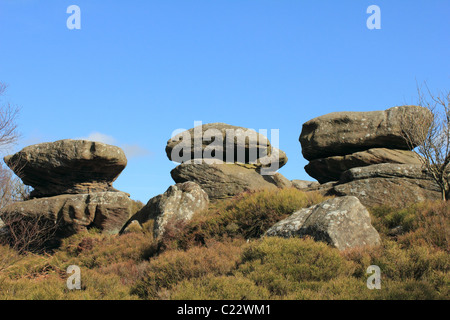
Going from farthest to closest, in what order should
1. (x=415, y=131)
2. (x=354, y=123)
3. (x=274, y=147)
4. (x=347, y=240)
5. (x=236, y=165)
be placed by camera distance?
(x=274, y=147) → (x=236, y=165) → (x=354, y=123) → (x=415, y=131) → (x=347, y=240)

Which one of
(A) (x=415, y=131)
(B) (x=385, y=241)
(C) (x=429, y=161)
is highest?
(A) (x=415, y=131)

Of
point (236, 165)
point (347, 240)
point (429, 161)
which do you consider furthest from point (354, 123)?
point (347, 240)

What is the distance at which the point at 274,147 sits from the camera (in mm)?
25109

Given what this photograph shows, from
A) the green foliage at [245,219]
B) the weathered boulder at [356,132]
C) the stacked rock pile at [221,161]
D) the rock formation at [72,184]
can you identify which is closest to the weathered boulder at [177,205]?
the green foliage at [245,219]

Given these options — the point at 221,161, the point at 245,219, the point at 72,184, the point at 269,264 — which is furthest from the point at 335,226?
the point at 72,184

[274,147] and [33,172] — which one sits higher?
[274,147]

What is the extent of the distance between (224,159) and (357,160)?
23.3 feet

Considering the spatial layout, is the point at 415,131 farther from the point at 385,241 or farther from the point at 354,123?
the point at 385,241

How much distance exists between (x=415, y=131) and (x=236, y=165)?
914cm

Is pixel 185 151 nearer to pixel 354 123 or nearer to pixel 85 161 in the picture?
pixel 85 161

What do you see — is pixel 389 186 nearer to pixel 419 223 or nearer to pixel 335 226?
pixel 419 223

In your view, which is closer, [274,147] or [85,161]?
[85,161]

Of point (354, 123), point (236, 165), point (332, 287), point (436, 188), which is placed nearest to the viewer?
point (332, 287)

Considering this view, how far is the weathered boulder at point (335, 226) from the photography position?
38.3 ft
